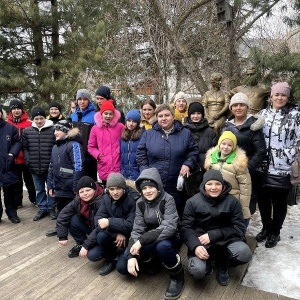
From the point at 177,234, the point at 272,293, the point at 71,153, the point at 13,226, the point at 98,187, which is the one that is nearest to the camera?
the point at 272,293

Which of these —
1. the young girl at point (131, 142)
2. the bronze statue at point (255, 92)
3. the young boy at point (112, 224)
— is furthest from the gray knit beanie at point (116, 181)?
the bronze statue at point (255, 92)

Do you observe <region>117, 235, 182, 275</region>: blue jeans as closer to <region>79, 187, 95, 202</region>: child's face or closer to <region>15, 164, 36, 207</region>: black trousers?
<region>79, 187, 95, 202</region>: child's face

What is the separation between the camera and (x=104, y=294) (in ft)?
9.78

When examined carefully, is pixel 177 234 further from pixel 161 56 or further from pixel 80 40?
pixel 161 56

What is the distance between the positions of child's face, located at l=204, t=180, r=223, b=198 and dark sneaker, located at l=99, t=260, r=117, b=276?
4.24ft

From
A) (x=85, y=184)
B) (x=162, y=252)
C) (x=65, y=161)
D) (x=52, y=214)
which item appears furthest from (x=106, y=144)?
(x=162, y=252)

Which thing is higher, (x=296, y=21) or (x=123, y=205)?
(x=296, y=21)

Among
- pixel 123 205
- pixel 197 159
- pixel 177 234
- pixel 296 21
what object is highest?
pixel 296 21

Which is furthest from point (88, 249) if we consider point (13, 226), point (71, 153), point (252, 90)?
point (252, 90)

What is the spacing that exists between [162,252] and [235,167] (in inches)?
43.8

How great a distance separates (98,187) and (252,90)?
2.67m

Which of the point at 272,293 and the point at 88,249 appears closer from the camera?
Result: the point at 272,293

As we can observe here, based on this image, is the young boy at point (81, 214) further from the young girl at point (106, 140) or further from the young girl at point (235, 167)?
the young girl at point (235, 167)

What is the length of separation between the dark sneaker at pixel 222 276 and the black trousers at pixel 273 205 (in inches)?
39.8
